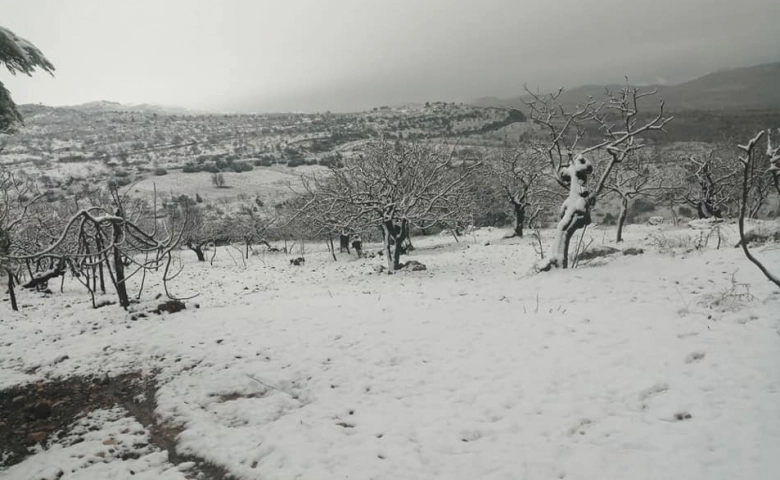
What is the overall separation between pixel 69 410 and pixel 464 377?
248 inches

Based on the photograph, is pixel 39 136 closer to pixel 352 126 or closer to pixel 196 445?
pixel 352 126

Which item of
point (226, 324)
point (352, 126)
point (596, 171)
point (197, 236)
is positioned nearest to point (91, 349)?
point (226, 324)

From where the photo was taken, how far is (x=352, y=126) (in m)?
133

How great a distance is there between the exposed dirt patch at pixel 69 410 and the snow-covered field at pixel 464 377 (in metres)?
0.18

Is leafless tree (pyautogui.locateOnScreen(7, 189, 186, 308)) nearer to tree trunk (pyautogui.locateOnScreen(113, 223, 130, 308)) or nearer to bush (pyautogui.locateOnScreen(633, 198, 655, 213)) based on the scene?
tree trunk (pyautogui.locateOnScreen(113, 223, 130, 308))

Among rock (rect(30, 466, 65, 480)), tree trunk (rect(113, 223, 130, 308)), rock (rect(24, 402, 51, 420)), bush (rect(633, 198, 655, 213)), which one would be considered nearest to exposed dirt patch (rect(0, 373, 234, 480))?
rock (rect(24, 402, 51, 420))

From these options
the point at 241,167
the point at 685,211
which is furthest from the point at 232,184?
the point at 685,211

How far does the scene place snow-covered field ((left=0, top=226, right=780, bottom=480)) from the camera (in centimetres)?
434

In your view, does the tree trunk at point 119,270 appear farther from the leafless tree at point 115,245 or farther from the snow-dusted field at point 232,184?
the snow-dusted field at point 232,184

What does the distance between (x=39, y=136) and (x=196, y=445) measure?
157615 millimetres

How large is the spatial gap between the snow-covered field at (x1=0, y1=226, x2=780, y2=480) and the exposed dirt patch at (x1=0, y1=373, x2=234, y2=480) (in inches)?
7.1

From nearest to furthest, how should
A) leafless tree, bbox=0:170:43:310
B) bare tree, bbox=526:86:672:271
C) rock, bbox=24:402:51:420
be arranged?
rock, bbox=24:402:51:420, leafless tree, bbox=0:170:43:310, bare tree, bbox=526:86:672:271

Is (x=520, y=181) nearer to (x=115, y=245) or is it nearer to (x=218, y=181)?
(x=115, y=245)

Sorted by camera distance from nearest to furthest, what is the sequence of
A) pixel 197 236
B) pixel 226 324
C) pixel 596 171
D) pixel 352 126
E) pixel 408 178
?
pixel 226 324
pixel 408 178
pixel 596 171
pixel 197 236
pixel 352 126
